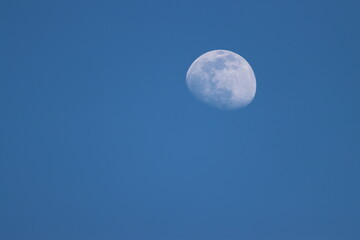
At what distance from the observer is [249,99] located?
53.0 feet

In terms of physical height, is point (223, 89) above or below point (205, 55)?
below

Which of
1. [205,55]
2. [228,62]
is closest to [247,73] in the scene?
[228,62]

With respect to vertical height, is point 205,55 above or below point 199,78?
above

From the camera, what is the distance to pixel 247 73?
15875 mm

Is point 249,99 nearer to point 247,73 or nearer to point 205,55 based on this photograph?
point 247,73

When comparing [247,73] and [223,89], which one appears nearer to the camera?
[223,89]

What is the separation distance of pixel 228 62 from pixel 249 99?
204 centimetres

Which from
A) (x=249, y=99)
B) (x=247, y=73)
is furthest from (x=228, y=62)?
(x=249, y=99)

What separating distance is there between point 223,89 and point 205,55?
2479 mm

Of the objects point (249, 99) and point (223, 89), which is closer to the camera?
point (223, 89)

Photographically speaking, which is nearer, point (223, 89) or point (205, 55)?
point (223, 89)

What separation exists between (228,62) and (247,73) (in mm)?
1063

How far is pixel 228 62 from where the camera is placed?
15602 millimetres

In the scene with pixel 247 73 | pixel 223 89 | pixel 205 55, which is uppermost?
pixel 205 55
